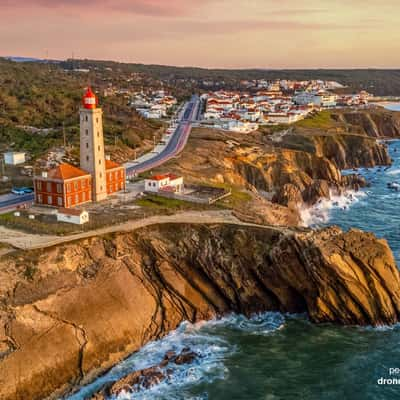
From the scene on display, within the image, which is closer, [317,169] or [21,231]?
[21,231]

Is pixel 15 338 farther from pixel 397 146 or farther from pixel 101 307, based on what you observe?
pixel 397 146

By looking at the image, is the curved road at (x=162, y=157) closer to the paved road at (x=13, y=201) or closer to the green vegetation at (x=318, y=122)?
the paved road at (x=13, y=201)

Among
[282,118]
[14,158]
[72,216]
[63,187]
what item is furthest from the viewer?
[282,118]

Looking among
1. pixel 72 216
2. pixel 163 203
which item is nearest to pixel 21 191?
pixel 72 216

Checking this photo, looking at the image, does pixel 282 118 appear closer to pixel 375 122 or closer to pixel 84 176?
pixel 375 122

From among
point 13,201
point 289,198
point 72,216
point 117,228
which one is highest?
point 72,216

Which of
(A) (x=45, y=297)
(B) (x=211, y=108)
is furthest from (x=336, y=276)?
(B) (x=211, y=108)
